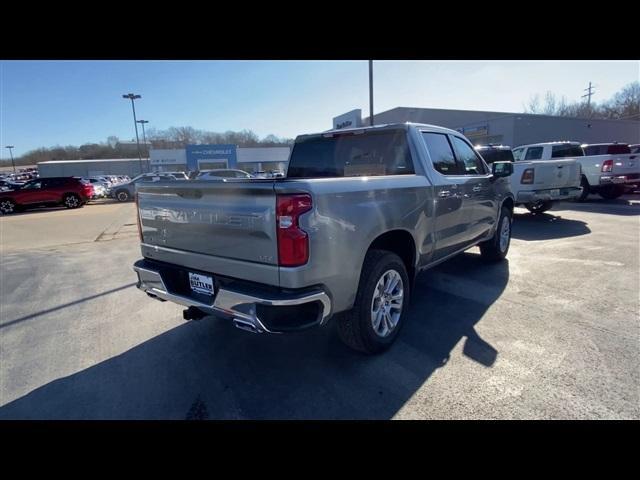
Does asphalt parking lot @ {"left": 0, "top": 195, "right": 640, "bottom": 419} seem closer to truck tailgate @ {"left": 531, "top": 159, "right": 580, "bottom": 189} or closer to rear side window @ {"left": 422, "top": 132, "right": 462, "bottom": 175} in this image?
rear side window @ {"left": 422, "top": 132, "right": 462, "bottom": 175}

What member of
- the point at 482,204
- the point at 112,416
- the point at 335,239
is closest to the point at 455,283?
the point at 482,204

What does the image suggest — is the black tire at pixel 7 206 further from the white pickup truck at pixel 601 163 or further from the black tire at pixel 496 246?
the white pickup truck at pixel 601 163

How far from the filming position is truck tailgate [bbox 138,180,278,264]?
2266 mm

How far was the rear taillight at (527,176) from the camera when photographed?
8.80 metres

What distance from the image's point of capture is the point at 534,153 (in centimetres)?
1226

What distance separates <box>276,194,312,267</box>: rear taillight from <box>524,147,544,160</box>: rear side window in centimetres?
1285

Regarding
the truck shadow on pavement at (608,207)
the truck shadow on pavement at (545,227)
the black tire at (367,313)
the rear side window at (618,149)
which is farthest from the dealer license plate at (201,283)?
the rear side window at (618,149)

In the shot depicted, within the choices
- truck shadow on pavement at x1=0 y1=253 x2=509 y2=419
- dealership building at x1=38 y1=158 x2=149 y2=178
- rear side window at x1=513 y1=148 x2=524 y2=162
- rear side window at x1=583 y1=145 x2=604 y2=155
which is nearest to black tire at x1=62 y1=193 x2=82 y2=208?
truck shadow on pavement at x1=0 y1=253 x2=509 y2=419

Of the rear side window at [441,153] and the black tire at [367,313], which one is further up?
the rear side window at [441,153]

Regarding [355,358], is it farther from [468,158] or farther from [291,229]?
[468,158]

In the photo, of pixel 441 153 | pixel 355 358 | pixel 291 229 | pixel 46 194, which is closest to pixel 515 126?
pixel 441 153

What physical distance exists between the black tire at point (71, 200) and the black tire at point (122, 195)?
5.87 metres

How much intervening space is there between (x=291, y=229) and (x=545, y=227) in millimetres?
8784

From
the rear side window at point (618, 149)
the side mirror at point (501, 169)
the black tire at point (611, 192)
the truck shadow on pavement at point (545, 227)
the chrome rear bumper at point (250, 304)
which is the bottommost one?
the truck shadow on pavement at point (545, 227)
